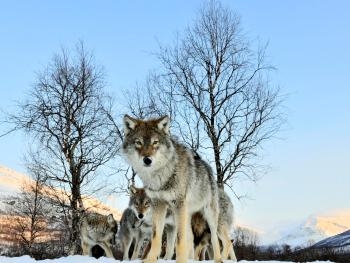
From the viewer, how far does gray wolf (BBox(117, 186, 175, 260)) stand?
40.5 feet

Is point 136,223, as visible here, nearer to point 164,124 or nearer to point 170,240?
point 170,240

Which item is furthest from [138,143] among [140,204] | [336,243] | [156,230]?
[336,243]

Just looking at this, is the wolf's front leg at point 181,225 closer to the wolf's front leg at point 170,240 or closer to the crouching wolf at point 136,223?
the wolf's front leg at point 170,240

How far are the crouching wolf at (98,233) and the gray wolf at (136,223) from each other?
10.1 inches

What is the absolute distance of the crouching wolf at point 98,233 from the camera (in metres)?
13.5

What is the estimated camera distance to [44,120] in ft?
75.7

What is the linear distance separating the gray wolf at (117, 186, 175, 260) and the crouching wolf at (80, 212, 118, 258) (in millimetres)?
258

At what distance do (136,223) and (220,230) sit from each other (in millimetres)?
3490

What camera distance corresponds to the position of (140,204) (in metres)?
12.4

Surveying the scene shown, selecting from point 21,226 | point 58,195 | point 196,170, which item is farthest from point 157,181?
point 21,226

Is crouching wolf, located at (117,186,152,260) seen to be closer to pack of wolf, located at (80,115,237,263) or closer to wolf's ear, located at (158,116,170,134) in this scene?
pack of wolf, located at (80,115,237,263)

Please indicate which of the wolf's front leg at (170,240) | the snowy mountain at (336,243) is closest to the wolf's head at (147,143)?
the wolf's front leg at (170,240)

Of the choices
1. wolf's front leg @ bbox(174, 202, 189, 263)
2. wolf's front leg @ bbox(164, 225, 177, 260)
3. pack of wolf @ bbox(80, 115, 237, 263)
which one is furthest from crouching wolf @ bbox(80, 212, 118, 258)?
wolf's front leg @ bbox(174, 202, 189, 263)

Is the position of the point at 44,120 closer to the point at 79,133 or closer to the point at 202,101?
the point at 79,133
